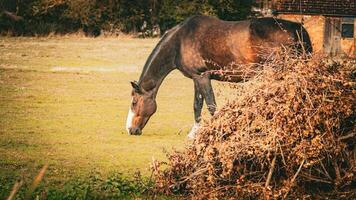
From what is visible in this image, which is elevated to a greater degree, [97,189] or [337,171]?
[337,171]

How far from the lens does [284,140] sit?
8.04 m

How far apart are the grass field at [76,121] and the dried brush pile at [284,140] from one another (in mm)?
1854

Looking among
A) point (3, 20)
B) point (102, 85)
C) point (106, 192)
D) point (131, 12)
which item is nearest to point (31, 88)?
point (102, 85)

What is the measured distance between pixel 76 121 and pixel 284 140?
877 cm

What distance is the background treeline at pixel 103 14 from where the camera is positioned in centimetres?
5328

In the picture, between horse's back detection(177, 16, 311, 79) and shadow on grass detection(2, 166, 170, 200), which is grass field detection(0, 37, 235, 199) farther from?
horse's back detection(177, 16, 311, 79)

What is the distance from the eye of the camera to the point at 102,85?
78.5 feet

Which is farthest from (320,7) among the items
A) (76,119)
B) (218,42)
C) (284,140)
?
(284,140)

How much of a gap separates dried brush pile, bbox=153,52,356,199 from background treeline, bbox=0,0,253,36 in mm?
45731

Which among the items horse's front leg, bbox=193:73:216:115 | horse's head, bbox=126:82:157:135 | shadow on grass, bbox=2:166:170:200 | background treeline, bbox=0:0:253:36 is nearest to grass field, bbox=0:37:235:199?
shadow on grass, bbox=2:166:170:200

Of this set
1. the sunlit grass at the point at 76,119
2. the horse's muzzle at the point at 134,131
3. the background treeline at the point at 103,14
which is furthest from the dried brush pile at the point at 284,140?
the background treeline at the point at 103,14

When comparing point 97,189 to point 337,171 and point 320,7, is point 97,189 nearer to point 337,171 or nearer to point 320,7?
point 337,171

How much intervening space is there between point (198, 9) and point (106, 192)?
50.4 meters

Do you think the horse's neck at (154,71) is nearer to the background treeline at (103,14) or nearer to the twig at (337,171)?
the twig at (337,171)
